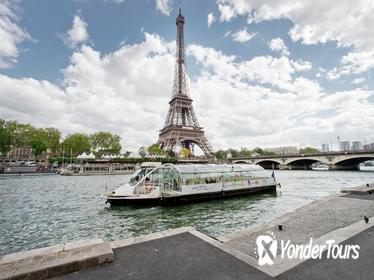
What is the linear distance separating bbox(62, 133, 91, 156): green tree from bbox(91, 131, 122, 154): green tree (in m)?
4.96

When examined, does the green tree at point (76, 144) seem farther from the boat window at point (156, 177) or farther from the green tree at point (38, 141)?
the boat window at point (156, 177)

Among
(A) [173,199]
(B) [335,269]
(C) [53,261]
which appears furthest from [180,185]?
(B) [335,269]

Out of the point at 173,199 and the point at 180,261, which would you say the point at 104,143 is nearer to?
the point at 173,199

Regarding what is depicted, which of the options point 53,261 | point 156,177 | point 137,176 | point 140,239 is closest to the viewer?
point 53,261

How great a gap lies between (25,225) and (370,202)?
20743mm

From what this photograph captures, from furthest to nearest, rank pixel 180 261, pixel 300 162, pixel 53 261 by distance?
pixel 300 162 < pixel 180 261 < pixel 53 261

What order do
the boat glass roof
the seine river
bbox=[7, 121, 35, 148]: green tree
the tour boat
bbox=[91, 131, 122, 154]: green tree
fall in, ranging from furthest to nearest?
bbox=[91, 131, 122, 154]: green tree → bbox=[7, 121, 35, 148]: green tree → the boat glass roof → the tour boat → the seine river

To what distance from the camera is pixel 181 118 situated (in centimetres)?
9194

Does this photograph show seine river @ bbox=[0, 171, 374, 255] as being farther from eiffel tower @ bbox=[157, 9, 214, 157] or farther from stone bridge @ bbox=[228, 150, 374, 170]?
eiffel tower @ bbox=[157, 9, 214, 157]

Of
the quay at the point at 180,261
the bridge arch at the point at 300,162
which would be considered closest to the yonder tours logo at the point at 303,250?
the quay at the point at 180,261

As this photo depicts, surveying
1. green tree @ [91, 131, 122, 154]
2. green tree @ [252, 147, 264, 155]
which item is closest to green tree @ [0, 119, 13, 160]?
green tree @ [91, 131, 122, 154]

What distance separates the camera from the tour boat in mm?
17953

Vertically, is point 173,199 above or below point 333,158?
below

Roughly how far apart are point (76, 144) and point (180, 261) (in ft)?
310
